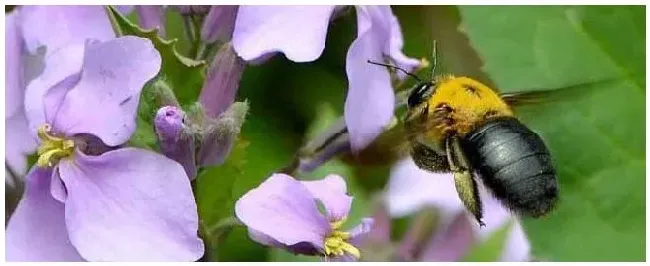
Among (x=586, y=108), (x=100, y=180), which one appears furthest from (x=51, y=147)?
(x=586, y=108)

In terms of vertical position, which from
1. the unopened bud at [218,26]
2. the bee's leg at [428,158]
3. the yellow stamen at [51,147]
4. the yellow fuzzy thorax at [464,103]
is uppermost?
the unopened bud at [218,26]

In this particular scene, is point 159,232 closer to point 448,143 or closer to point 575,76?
point 448,143

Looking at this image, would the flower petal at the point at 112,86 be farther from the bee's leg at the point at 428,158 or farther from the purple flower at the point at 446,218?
the purple flower at the point at 446,218

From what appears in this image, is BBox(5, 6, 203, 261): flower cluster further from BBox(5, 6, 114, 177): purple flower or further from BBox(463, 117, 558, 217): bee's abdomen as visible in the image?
BBox(463, 117, 558, 217): bee's abdomen

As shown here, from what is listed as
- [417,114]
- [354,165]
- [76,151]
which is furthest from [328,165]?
[76,151]

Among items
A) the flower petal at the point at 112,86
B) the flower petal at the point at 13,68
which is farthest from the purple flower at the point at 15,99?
the flower petal at the point at 112,86

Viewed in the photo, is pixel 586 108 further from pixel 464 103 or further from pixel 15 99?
pixel 15 99

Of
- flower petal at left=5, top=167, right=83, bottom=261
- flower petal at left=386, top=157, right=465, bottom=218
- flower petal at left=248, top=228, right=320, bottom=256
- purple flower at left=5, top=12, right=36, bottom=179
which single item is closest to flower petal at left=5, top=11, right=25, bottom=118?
purple flower at left=5, top=12, right=36, bottom=179

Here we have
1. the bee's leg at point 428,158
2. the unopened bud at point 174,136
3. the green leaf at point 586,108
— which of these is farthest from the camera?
the green leaf at point 586,108
